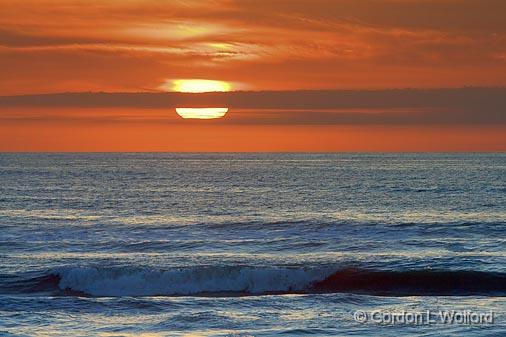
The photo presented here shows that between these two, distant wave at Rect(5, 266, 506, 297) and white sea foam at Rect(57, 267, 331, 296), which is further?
white sea foam at Rect(57, 267, 331, 296)

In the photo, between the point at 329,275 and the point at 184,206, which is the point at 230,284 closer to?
the point at 329,275

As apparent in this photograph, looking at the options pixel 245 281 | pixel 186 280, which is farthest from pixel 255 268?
pixel 186 280

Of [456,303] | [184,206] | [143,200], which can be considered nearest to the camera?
[456,303]

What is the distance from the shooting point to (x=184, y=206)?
6600cm

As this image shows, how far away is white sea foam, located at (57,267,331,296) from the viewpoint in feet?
109

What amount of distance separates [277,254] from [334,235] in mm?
7157

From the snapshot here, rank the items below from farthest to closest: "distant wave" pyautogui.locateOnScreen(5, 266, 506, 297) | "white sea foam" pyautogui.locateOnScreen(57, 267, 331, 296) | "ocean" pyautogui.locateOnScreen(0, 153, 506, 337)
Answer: "white sea foam" pyautogui.locateOnScreen(57, 267, 331, 296), "distant wave" pyautogui.locateOnScreen(5, 266, 506, 297), "ocean" pyautogui.locateOnScreen(0, 153, 506, 337)

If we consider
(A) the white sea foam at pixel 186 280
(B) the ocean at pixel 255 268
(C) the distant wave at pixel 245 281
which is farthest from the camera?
(A) the white sea foam at pixel 186 280

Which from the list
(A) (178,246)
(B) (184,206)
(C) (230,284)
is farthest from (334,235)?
(B) (184,206)

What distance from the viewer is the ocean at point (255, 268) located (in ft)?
82.0

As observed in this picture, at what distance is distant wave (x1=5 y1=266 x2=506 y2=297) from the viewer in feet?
106

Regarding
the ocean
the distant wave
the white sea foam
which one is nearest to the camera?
the ocean

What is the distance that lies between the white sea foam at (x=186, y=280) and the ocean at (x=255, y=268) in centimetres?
6

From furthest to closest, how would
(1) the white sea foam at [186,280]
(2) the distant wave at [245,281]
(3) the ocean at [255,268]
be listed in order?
(1) the white sea foam at [186,280], (2) the distant wave at [245,281], (3) the ocean at [255,268]
